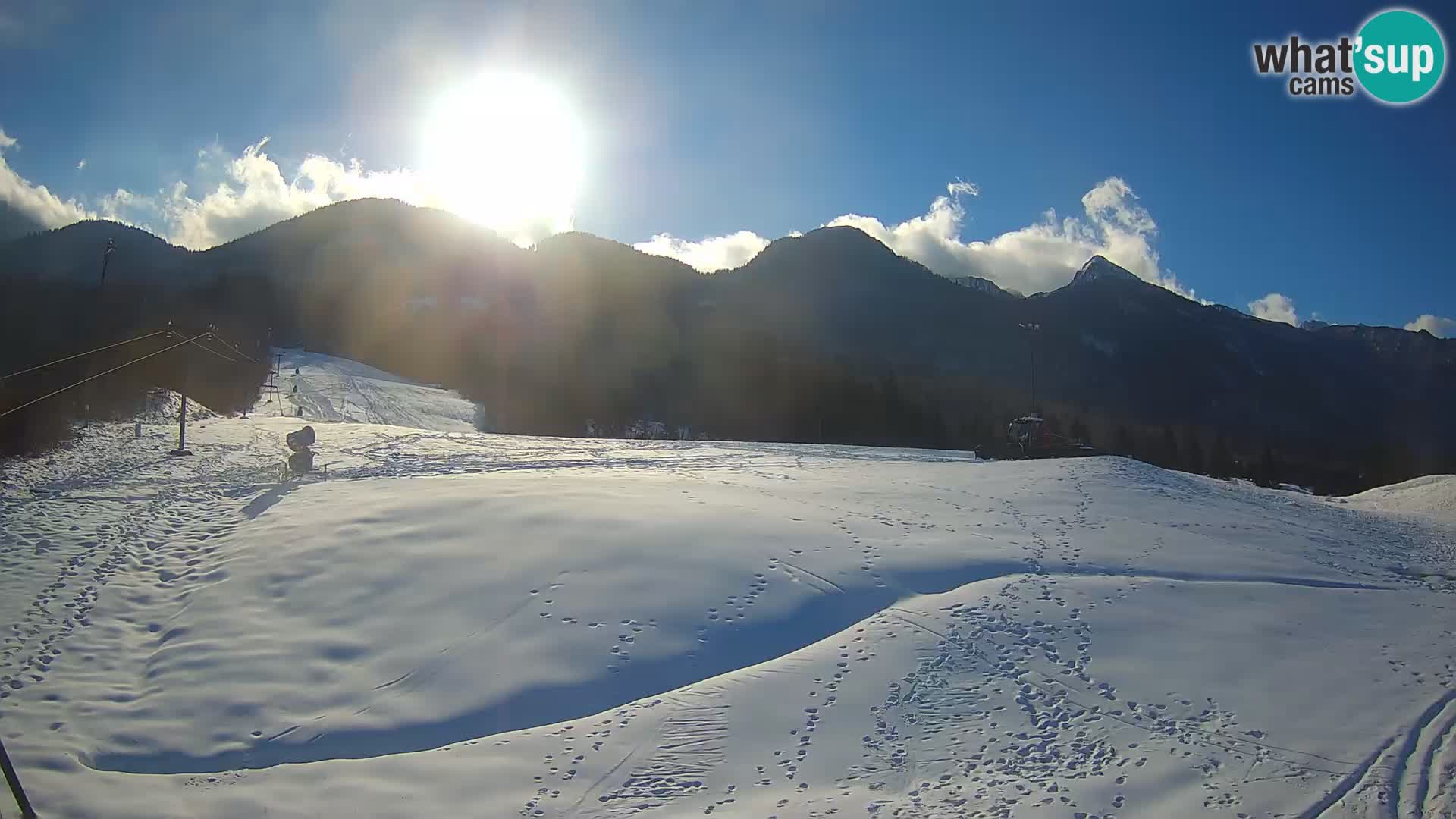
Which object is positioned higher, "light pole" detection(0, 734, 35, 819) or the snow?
the snow

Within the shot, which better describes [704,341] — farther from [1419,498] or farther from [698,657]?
[698,657]

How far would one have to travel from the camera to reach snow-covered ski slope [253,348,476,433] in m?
53.6

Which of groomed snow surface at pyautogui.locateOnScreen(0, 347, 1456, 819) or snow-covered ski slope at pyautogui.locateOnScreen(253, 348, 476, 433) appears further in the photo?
snow-covered ski slope at pyautogui.locateOnScreen(253, 348, 476, 433)

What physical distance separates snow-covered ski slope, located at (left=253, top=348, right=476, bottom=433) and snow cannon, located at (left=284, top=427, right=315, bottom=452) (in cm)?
2005

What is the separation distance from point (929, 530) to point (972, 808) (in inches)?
405

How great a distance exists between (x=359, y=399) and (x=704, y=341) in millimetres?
54362

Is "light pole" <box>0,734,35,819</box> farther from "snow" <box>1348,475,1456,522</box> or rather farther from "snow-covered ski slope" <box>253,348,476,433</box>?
"snow-covered ski slope" <box>253,348,476,433</box>

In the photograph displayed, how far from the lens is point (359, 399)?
60.5 metres

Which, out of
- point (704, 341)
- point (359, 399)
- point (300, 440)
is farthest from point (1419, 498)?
point (704, 341)

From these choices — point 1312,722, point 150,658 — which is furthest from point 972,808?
point 150,658

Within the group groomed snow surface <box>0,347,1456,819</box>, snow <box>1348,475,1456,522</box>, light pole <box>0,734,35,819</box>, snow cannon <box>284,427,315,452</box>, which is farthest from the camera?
snow <box>1348,475,1456,522</box>

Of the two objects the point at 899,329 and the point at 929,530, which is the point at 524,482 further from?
the point at 899,329

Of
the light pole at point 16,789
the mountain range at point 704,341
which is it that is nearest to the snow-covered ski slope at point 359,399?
the mountain range at point 704,341

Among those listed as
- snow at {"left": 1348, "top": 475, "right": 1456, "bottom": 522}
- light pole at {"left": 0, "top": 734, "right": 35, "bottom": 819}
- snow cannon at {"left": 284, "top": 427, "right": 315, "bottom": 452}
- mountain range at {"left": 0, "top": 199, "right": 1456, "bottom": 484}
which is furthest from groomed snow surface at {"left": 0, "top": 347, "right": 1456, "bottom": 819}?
mountain range at {"left": 0, "top": 199, "right": 1456, "bottom": 484}
